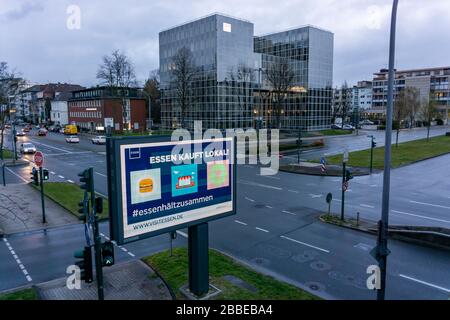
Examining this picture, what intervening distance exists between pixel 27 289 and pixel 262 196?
1489 centimetres

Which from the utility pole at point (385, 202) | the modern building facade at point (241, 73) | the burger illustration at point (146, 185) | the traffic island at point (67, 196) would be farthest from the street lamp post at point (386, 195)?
the modern building facade at point (241, 73)

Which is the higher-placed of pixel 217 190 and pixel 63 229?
pixel 217 190

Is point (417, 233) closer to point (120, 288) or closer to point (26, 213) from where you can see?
point (120, 288)

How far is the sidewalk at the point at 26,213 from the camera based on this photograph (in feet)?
53.5

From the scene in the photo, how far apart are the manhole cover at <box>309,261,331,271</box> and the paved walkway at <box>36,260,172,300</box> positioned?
17.1 ft

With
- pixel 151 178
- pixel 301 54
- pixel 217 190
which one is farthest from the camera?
pixel 301 54

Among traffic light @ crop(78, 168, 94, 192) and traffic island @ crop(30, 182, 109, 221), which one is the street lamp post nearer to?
traffic light @ crop(78, 168, 94, 192)

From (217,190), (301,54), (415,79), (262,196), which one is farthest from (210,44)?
(415,79)

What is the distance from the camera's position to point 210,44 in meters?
61.1

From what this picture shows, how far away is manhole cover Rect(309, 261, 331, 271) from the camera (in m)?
12.0

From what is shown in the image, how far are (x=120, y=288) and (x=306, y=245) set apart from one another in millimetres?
7475

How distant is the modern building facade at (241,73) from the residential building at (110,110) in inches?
297

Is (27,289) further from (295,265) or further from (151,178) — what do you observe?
(295,265)
